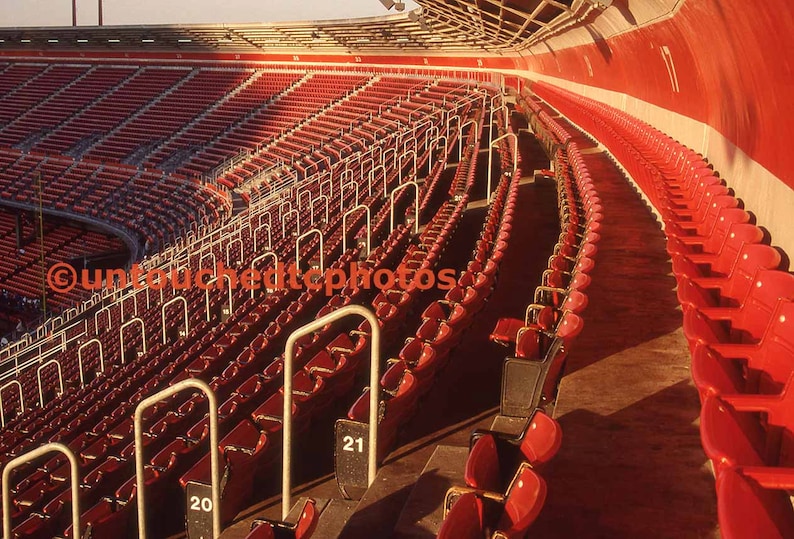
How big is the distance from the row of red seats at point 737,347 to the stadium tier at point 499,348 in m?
0.01

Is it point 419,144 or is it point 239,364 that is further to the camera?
point 419,144

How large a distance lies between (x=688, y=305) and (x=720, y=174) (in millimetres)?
3925

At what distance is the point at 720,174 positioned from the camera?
7.12 m

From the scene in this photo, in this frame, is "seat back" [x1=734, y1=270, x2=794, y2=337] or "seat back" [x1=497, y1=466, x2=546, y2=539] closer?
"seat back" [x1=497, y1=466, x2=546, y2=539]

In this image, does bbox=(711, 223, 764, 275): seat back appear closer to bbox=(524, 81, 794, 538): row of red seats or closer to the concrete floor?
bbox=(524, 81, 794, 538): row of red seats

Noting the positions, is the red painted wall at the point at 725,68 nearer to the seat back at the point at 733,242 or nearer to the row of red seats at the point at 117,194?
the seat back at the point at 733,242

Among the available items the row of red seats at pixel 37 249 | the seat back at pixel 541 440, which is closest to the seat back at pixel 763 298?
the seat back at pixel 541 440

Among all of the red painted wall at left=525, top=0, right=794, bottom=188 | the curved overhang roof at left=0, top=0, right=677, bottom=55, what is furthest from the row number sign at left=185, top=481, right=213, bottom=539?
the curved overhang roof at left=0, top=0, right=677, bottom=55

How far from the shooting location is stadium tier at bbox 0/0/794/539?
2967mm

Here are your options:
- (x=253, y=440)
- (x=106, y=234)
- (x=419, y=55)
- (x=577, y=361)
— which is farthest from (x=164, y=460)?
(x=419, y=55)

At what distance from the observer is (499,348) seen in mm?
5730

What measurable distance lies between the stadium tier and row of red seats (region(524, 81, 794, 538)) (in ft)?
0.04

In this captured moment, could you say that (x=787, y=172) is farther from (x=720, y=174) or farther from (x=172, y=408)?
(x=172, y=408)

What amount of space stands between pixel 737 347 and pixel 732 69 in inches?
149
